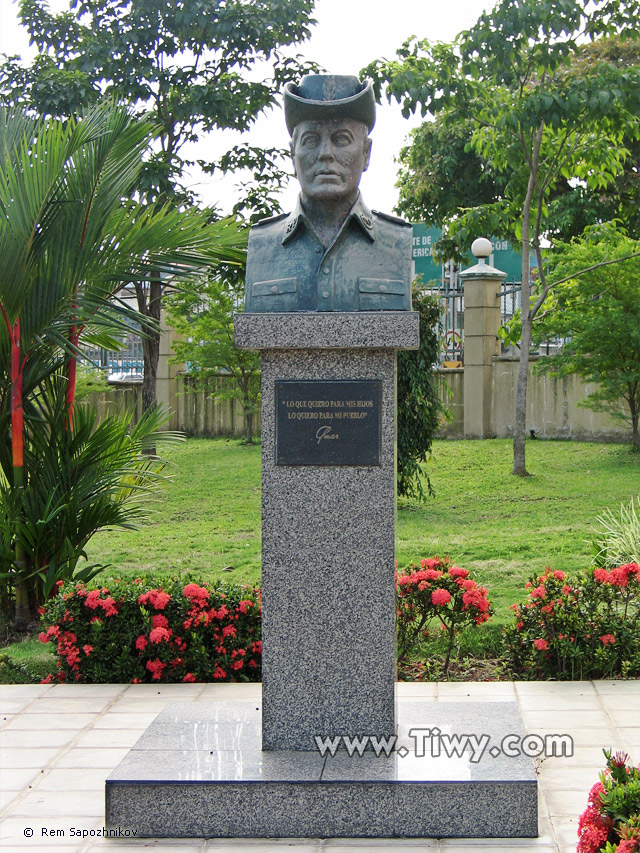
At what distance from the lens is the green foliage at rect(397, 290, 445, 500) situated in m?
11.3

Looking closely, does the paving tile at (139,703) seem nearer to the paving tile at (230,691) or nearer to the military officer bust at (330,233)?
the paving tile at (230,691)

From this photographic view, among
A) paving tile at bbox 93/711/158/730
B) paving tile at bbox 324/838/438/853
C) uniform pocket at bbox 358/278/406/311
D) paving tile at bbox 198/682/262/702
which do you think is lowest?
paving tile at bbox 324/838/438/853

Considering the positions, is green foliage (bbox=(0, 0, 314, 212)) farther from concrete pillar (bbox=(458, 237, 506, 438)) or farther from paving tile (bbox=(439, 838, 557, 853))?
paving tile (bbox=(439, 838, 557, 853))

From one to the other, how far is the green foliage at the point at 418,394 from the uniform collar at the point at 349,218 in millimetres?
6374

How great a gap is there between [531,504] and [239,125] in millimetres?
6081

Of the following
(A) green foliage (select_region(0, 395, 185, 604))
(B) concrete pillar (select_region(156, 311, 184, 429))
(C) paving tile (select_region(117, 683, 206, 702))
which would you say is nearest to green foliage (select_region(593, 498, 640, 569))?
(C) paving tile (select_region(117, 683, 206, 702))

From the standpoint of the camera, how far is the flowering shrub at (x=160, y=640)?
6.41 m

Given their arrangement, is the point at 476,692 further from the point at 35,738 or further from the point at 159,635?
the point at 35,738

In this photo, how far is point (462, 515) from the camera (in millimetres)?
11562

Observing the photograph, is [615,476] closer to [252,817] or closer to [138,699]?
[138,699]

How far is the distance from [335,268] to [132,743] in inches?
97.2

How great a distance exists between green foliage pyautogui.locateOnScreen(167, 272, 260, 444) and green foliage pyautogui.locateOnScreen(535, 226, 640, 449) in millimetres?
4690

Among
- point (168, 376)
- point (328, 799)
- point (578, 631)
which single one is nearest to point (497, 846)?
point (328, 799)

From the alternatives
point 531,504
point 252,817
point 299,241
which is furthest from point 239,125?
point 252,817
